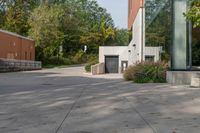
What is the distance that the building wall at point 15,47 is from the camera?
6016cm

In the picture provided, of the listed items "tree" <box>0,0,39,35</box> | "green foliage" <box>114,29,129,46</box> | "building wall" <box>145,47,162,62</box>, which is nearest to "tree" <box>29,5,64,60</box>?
"tree" <box>0,0,39,35</box>

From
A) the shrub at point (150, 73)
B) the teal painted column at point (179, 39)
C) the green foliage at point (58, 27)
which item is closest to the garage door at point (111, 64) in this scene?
the green foliage at point (58, 27)

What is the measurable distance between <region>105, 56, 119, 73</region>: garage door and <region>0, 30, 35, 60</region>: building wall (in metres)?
11.9

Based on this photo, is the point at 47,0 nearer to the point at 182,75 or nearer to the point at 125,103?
the point at 182,75

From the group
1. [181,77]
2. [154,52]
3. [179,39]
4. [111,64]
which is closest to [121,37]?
[111,64]

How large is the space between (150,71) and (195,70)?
291 centimetres

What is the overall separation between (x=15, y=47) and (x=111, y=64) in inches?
511

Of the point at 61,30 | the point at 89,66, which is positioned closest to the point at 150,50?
the point at 89,66

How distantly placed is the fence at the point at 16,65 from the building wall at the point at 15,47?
61.5 inches

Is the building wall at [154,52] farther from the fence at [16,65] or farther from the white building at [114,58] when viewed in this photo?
the white building at [114,58]

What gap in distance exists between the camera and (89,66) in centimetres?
6100

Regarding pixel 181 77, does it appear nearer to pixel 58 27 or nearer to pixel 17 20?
pixel 58 27

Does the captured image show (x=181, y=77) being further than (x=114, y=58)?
No

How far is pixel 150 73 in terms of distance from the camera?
31594 millimetres
